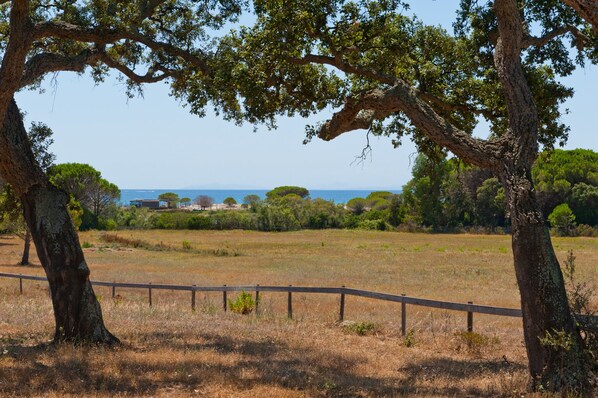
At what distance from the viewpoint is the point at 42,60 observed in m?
11.9

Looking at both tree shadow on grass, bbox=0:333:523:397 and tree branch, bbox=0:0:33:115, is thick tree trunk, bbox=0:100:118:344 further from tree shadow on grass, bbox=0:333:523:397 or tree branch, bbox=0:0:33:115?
tree branch, bbox=0:0:33:115

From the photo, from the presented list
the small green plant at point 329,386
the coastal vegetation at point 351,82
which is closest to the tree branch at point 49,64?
the coastal vegetation at point 351,82

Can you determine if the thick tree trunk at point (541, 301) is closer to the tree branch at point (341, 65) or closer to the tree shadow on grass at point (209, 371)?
the tree shadow on grass at point (209, 371)

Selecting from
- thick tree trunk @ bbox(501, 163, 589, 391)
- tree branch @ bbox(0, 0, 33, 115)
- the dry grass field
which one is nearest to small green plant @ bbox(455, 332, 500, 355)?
the dry grass field

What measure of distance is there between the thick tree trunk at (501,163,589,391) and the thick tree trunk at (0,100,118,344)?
7206 mm

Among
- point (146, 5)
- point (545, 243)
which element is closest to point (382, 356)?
point (545, 243)

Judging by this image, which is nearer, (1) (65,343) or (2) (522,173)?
(2) (522,173)

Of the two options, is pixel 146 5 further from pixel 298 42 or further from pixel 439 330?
pixel 439 330

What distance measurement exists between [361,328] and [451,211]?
99.8 metres

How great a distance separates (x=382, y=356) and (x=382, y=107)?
487cm

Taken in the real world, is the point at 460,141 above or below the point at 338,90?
below

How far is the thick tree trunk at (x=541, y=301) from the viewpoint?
28.3 feet

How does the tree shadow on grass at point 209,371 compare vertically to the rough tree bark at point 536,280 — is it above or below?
below

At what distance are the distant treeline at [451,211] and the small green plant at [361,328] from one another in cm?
7914
